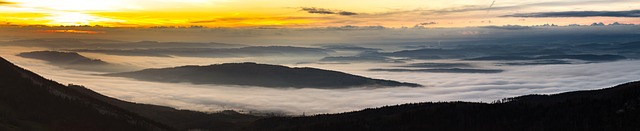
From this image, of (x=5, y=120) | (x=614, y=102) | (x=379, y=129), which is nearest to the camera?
(x=5, y=120)

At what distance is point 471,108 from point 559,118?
2920 centimetres

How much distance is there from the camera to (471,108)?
611 ft

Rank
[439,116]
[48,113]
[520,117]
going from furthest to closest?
[439,116] < [520,117] < [48,113]

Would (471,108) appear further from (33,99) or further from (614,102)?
(33,99)

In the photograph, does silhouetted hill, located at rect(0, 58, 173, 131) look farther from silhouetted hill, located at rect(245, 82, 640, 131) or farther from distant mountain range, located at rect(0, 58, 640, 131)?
silhouetted hill, located at rect(245, 82, 640, 131)

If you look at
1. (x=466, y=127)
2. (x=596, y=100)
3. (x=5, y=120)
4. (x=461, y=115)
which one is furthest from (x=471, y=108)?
(x=5, y=120)

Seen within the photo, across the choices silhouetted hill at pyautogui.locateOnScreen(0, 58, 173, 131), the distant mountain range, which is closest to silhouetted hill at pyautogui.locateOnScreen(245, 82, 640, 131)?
the distant mountain range

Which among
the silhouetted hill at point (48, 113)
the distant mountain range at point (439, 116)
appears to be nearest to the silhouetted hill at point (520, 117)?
the distant mountain range at point (439, 116)

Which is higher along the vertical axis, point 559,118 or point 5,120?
point 559,118

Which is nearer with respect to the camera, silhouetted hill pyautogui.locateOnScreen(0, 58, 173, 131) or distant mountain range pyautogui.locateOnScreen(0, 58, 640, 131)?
distant mountain range pyautogui.locateOnScreen(0, 58, 640, 131)

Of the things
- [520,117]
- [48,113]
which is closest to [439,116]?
[520,117]

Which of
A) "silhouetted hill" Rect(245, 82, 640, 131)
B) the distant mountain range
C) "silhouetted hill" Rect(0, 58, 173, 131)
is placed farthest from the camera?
"silhouetted hill" Rect(0, 58, 173, 131)

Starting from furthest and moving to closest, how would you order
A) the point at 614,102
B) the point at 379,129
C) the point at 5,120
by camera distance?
the point at 379,129
the point at 614,102
the point at 5,120

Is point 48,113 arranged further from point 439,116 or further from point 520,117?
point 520,117
